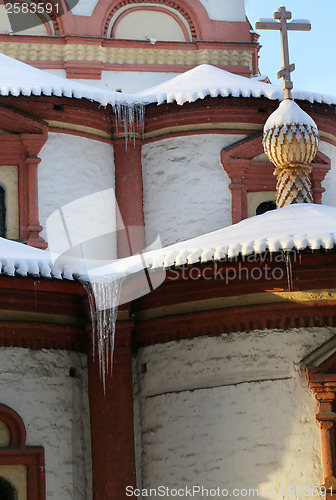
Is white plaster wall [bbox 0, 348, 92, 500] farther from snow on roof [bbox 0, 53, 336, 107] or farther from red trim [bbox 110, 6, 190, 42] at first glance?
red trim [bbox 110, 6, 190, 42]

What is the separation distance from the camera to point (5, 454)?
10.2 metres

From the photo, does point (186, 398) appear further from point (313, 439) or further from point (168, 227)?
point (168, 227)

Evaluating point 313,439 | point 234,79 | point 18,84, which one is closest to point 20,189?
point 18,84

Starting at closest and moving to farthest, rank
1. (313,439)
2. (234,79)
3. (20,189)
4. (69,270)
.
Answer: (313,439)
(69,270)
(20,189)
(234,79)

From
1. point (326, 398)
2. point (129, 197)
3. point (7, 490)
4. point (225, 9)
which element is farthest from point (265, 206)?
point (7, 490)

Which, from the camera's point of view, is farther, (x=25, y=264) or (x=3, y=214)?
(x=3, y=214)

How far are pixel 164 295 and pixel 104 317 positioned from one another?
0.59 metres

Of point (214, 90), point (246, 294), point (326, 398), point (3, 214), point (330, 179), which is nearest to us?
point (326, 398)

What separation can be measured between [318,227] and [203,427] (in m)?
2.05

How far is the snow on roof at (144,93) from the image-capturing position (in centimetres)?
1257

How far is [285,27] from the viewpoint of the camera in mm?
12305

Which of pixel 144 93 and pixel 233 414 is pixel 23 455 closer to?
pixel 233 414

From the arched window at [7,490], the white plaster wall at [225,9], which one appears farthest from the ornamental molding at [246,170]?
the arched window at [7,490]

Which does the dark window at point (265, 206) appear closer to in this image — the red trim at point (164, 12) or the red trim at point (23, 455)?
the red trim at point (164, 12)
